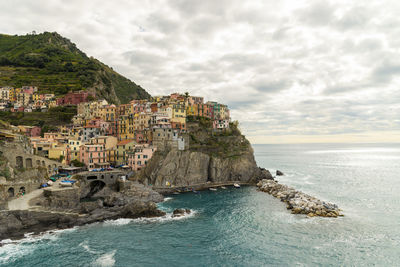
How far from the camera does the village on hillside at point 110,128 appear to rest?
248 ft

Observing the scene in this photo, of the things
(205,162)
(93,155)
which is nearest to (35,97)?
(93,155)

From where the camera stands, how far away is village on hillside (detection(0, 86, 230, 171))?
248 ft

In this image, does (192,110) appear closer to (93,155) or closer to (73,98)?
(93,155)

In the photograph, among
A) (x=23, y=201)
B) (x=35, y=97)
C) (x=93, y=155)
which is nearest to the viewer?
(x=23, y=201)

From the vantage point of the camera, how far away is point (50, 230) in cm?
4178

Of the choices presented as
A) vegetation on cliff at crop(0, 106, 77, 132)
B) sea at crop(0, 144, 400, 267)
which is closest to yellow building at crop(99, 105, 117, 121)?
vegetation on cliff at crop(0, 106, 77, 132)

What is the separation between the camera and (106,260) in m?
32.5

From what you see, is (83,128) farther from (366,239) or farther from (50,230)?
(366,239)

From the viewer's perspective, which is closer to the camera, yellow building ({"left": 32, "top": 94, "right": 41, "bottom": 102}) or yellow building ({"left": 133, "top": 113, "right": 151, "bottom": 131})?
yellow building ({"left": 133, "top": 113, "right": 151, "bottom": 131})

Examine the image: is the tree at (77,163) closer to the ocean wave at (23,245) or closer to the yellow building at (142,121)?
the yellow building at (142,121)

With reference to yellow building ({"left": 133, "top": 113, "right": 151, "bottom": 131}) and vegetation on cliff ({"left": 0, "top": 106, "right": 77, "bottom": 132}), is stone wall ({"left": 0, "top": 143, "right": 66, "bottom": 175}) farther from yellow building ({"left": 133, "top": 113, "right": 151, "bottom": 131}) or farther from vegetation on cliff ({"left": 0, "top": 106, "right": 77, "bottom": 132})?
vegetation on cliff ({"left": 0, "top": 106, "right": 77, "bottom": 132})

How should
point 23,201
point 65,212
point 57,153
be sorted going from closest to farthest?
point 23,201 < point 65,212 < point 57,153

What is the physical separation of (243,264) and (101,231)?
25352 millimetres

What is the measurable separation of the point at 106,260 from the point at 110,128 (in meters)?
72.7
